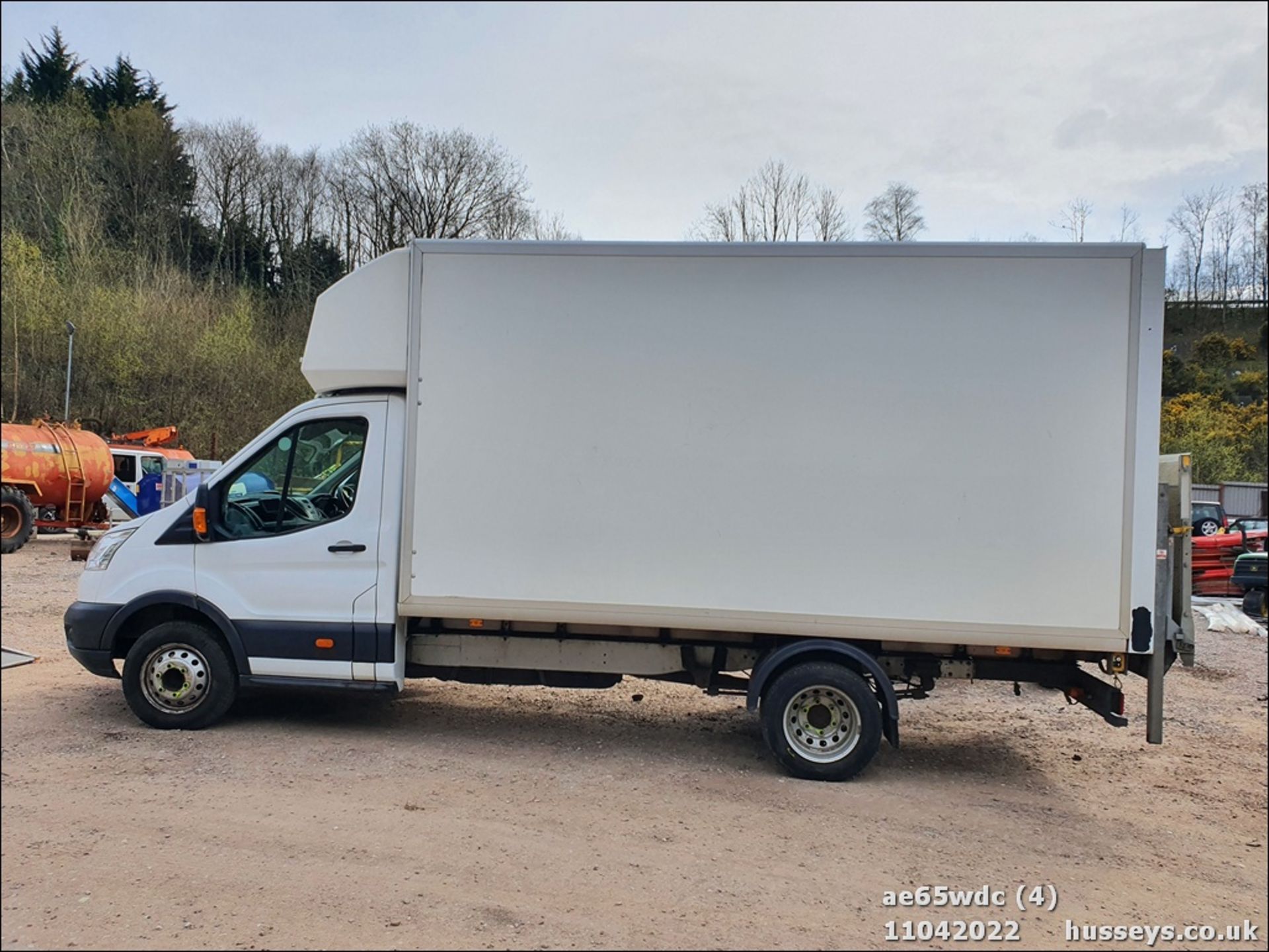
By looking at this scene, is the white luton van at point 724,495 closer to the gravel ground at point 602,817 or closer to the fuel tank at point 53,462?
the gravel ground at point 602,817

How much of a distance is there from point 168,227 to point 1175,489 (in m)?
36.7

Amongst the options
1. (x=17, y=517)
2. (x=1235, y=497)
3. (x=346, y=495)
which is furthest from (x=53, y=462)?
(x=1235, y=497)

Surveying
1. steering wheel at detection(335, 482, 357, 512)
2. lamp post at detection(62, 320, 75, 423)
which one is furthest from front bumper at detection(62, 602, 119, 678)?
lamp post at detection(62, 320, 75, 423)

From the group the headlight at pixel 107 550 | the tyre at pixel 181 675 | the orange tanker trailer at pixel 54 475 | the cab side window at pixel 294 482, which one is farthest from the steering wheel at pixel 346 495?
the orange tanker trailer at pixel 54 475

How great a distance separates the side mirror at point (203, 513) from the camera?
613 cm

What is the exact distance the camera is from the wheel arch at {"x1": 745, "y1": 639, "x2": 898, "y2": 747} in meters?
5.62

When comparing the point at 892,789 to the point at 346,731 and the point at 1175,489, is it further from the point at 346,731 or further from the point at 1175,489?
the point at 346,731

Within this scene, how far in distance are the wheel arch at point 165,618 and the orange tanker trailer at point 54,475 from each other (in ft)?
45.5

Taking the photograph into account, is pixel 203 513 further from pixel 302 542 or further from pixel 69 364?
pixel 69 364

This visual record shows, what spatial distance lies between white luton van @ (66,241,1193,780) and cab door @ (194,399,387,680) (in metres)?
0.02

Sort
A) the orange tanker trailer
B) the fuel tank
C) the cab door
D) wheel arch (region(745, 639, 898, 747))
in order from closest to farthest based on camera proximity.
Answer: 1. wheel arch (region(745, 639, 898, 747))
2. the cab door
3. the orange tanker trailer
4. the fuel tank

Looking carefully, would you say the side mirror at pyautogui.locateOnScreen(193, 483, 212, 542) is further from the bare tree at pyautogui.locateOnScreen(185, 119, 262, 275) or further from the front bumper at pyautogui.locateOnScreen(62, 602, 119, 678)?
the bare tree at pyautogui.locateOnScreen(185, 119, 262, 275)

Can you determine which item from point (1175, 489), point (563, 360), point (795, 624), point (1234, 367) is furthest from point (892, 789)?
point (1234, 367)

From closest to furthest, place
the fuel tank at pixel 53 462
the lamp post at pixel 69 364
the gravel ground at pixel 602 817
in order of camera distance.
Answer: the gravel ground at pixel 602 817
the fuel tank at pixel 53 462
the lamp post at pixel 69 364
